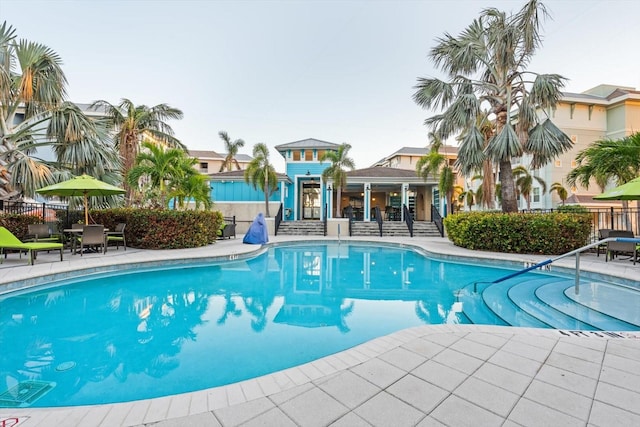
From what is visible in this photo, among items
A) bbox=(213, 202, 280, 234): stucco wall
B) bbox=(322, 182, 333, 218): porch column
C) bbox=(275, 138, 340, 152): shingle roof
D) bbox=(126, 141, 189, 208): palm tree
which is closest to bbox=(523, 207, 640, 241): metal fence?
bbox=(322, 182, 333, 218): porch column

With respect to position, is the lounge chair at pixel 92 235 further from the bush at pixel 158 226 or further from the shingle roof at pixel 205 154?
the shingle roof at pixel 205 154

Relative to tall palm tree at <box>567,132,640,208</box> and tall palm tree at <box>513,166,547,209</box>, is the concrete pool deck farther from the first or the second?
tall palm tree at <box>513,166,547,209</box>

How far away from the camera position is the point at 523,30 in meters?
9.38

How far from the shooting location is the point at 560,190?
21422 millimetres

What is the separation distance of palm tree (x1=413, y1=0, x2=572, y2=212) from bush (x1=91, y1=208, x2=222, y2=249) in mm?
10211

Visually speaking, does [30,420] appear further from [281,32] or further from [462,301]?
[281,32]

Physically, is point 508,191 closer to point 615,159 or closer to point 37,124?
point 615,159

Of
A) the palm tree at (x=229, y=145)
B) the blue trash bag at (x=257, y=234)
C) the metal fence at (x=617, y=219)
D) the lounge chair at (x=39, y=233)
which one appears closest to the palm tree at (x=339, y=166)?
the blue trash bag at (x=257, y=234)

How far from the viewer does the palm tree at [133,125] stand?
13.1 m

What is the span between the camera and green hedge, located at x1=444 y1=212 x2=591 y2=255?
9.13 meters

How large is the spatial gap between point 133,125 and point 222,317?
1238 centimetres

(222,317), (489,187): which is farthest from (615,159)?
(222,317)

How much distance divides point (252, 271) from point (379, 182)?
45.2 feet

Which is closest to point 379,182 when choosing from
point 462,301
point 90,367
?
point 462,301
